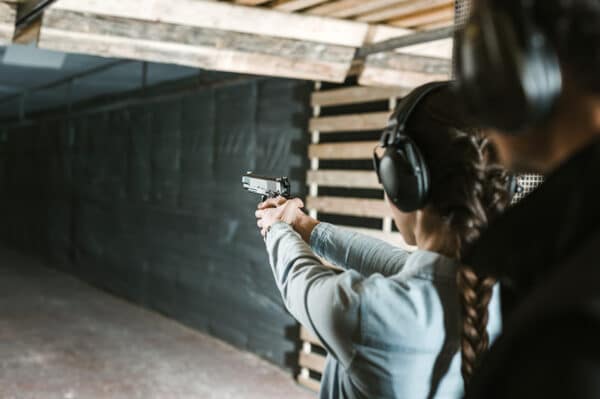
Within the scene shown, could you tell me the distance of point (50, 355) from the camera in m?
5.34

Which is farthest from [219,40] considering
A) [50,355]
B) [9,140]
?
[9,140]

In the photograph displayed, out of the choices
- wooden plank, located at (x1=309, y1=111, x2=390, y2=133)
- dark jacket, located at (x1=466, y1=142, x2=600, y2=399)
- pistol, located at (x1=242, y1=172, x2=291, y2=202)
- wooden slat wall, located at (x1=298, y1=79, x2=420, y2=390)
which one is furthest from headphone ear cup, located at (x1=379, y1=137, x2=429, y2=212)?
wooden plank, located at (x1=309, y1=111, x2=390, y2=133)

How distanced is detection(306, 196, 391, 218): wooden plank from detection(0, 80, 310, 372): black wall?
1.06ft

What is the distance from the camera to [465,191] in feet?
3.34

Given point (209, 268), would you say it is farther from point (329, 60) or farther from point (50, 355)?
point (329, 60)

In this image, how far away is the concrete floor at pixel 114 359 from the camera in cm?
462

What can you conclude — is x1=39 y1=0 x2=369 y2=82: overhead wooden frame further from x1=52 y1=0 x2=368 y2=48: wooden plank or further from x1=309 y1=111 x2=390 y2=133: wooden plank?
x1=309 y1=111 x2=390 y2=133: wooden plank

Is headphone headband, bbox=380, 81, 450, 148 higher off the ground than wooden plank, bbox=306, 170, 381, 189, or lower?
higher

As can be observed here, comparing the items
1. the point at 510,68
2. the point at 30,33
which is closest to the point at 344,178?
the point at 30,33

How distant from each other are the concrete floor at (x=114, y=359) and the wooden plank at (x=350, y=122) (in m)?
1.93

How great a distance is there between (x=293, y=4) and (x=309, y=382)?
2835mm

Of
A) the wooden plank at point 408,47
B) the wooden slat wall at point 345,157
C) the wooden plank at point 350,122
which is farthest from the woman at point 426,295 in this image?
the wooden plank at point 350,122

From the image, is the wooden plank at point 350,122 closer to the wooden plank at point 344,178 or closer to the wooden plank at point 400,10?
the wooden plank at point 344,178

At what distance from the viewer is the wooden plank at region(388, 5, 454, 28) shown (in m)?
3.28
